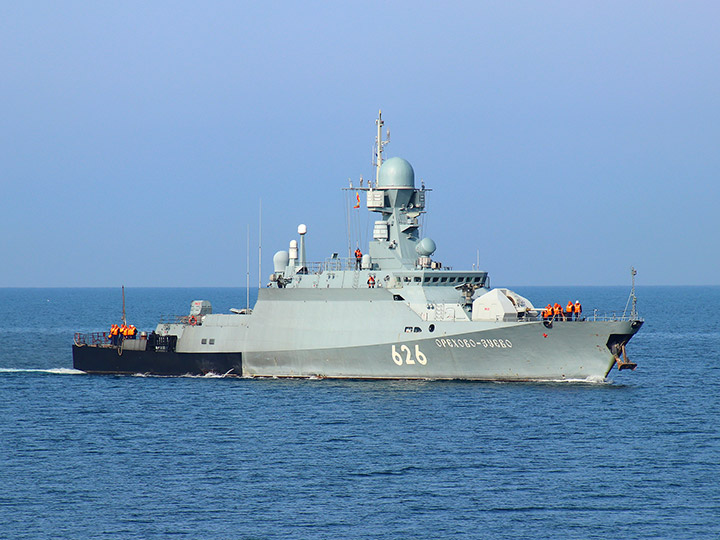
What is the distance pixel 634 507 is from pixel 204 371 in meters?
24.0

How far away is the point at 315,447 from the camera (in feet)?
93.3

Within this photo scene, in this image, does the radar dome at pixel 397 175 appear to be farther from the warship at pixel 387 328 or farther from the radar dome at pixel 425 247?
the radar dome at pixel 425 247

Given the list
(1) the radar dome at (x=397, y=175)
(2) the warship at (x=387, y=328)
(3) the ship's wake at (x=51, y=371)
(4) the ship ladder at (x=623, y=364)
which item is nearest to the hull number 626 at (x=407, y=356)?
(2) the warship at (x=387, y=328)

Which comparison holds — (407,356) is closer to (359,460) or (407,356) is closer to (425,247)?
(425,247)

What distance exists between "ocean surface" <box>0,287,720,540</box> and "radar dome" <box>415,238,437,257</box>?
5532mm

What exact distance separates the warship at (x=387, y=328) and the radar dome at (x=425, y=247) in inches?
2.2

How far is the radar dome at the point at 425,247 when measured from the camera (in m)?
40.2

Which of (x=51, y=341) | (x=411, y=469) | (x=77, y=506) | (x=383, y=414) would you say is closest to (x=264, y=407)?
(x=383, y=414)

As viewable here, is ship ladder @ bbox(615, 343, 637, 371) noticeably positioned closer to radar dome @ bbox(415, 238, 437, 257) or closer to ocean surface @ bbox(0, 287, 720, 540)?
ocean surface @ bbox(0, 287, 720, 540)

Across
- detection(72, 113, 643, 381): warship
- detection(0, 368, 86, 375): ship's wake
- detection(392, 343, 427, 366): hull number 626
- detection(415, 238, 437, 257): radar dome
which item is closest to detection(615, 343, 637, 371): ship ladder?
detection(72, 113, 643, 381): warship

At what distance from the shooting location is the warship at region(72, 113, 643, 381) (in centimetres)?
3669

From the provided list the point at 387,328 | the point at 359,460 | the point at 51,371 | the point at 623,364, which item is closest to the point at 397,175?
the point at 387,328

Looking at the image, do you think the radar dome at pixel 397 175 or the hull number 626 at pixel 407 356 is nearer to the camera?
the hull number 626 at pixel 407 356

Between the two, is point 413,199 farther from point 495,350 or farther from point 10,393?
point 10,393
